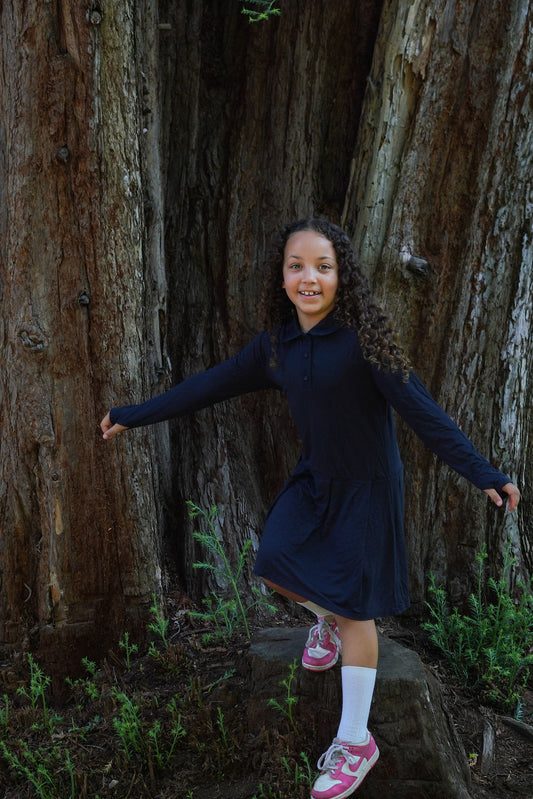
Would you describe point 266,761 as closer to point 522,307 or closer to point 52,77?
point 522,307

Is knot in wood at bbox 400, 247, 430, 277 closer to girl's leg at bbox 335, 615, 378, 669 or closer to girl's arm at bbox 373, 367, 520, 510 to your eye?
girl's arm at bbox 373, 367, 520, 510

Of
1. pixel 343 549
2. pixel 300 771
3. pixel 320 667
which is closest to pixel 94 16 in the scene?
pixel 343 549

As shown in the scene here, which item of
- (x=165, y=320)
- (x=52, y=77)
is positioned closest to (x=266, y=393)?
(x=165, y=320)

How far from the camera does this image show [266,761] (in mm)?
3102

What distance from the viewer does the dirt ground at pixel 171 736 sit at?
3139 millimetres

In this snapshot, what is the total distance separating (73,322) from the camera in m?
3.62

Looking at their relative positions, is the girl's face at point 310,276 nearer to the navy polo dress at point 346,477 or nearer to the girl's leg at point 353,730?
the navy polo dress at point 346,477

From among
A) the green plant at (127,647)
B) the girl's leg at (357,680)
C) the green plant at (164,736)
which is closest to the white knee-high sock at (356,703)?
the girl's leg at (357,680)

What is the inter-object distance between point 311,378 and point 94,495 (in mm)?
1310

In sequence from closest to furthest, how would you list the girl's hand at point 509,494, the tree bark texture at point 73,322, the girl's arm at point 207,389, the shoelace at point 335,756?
the girl's hand at point 509,494 < the shoelace at point 335,756 < the girl's arm at point 207,389 < the tree bark texture at point 73,322

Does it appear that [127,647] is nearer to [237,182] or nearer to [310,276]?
[310,276]

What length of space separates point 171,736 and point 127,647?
52cm

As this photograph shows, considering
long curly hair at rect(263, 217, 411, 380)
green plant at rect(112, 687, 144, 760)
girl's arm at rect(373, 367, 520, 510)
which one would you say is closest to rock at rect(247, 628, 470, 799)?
green plant at rect(112, 687, 144, 760)

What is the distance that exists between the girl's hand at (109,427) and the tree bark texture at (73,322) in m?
0.27
